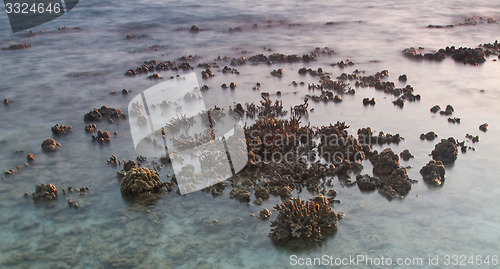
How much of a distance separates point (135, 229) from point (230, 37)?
19.5m

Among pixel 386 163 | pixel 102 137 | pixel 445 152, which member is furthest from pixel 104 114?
pixel 445 152

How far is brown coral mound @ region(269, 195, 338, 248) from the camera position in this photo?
7574 mm

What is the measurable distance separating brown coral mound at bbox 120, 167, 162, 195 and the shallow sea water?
0.98 feet

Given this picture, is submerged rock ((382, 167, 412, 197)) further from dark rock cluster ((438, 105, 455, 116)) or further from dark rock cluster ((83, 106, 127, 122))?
dark rock cluster ((83, 106, 127, 122))

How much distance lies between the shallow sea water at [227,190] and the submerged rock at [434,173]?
0.22 m

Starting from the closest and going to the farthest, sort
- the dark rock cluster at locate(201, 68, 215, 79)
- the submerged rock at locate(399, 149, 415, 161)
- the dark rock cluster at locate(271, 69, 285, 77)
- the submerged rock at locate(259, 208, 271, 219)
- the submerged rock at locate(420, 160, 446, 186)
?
the submerged rock at locate(259, 208, 271, 219), the submerged rock at locate(420, 160, 446, 186), the submerged rock at locate(399, 149, 415, 161), the dark rock cluster at locate(271, 69, 285, 77), the dark rock cluster at locate(201, 68, 215, 79)

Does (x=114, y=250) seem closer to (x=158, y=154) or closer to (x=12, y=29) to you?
(x=158, y=154)

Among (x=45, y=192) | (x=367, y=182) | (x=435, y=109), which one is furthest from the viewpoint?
(x=435, y=109)

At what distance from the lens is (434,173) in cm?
924

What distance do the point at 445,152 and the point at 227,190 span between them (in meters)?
5.45

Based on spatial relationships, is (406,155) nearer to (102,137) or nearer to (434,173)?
(434,173)

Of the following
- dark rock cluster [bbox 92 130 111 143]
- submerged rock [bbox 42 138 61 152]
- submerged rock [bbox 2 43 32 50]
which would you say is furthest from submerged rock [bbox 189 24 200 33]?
submerged rock [bbox 42 138 61 152]

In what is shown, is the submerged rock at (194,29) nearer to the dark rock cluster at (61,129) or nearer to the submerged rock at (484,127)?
the dark rock cluster at (61,129)

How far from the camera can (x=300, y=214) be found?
7.79m
